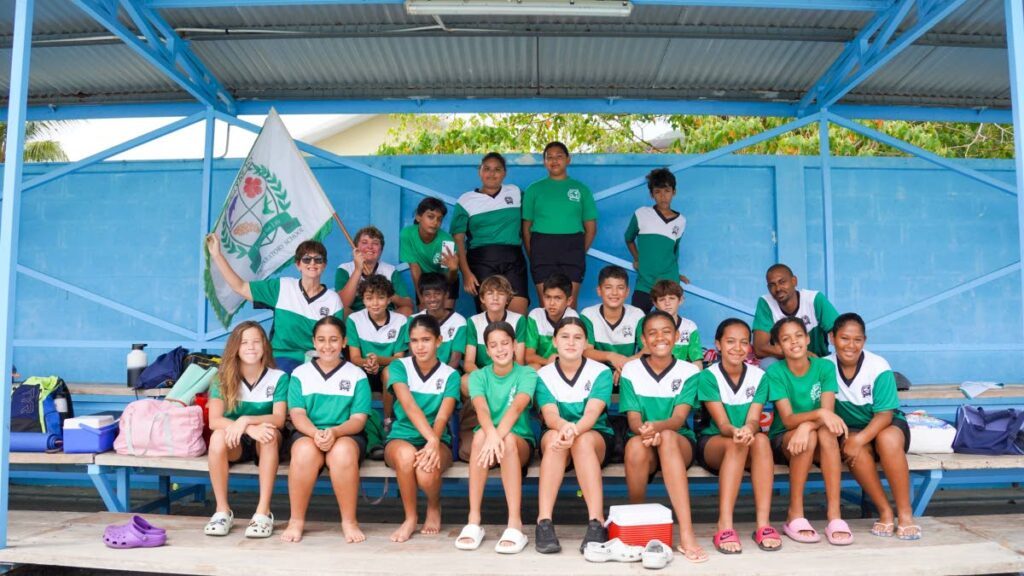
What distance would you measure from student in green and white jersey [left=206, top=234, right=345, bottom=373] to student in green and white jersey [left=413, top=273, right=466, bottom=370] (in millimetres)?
637

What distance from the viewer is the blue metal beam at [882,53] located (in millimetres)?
5246

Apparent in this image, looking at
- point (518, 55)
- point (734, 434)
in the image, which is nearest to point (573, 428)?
point (734, 434)

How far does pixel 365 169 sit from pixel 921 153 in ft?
16.0

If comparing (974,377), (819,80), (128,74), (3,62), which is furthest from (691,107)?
(3,62)

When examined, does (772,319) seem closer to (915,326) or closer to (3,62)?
(915,326)

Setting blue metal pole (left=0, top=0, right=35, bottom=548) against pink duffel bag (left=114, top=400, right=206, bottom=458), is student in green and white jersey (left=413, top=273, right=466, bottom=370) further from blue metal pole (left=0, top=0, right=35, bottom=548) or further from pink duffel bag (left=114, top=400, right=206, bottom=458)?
blue metal pole (left=0, top=0, right=35, bottom=548)

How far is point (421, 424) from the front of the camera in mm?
4633

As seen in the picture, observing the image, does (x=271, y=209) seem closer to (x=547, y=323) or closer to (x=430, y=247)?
(x=430, y=247)

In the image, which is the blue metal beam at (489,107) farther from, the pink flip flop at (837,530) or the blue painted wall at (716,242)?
the pink flip flop at (837,530)

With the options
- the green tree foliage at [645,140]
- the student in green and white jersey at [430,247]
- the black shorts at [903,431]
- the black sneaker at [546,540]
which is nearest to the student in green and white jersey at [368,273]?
the student in green and white jersey at [430,247]

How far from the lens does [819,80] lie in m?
6.68

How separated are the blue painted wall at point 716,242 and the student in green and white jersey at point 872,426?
2.29 meters

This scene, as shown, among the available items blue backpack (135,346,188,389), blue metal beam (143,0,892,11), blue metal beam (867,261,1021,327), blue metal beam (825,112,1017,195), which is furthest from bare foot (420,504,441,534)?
blue metal beam (825,112,1017,195)

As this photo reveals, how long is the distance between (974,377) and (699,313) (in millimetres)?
2555
